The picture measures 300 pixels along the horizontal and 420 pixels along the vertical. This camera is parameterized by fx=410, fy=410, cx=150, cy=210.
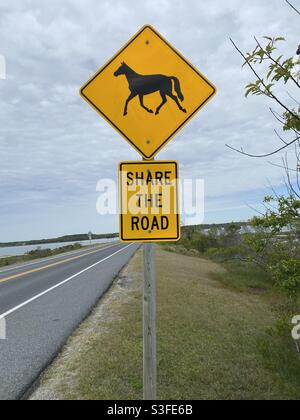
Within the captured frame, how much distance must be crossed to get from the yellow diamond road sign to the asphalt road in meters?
3.25

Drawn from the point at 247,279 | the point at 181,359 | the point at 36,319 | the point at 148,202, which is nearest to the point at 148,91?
the point at 148,202

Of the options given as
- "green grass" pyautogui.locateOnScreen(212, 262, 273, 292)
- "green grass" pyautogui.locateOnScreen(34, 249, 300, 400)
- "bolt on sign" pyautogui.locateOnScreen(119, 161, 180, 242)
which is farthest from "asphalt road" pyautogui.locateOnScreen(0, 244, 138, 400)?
"green grass" pyautogui.locateOnScreen(212, 262, 273, 292)

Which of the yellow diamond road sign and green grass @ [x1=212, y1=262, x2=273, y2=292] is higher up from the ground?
the yellow diamond road sign

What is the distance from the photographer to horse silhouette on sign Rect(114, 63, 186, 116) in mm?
3342

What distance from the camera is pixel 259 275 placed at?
20.6 meters

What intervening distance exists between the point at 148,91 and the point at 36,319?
6.55 meters

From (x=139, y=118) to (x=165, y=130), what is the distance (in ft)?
0.77

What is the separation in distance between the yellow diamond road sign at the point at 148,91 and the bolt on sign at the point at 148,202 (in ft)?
0.55

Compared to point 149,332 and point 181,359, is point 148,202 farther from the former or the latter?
point 181,359

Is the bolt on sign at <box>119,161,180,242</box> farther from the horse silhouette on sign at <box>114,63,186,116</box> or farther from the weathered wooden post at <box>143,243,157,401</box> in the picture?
the horse silhouette on sign at <box>114,63,186,116</box>

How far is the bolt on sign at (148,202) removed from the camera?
327cm

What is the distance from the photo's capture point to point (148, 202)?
3270 millimetres

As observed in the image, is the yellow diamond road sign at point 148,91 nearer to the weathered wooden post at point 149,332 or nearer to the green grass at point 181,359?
the weathered wooden post at point 149,332

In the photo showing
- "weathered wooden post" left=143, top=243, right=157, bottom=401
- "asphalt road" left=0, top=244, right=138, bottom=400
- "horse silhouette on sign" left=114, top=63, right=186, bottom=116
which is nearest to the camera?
"weathered wooden post" left=143, top=243, right=157, bottom=401
